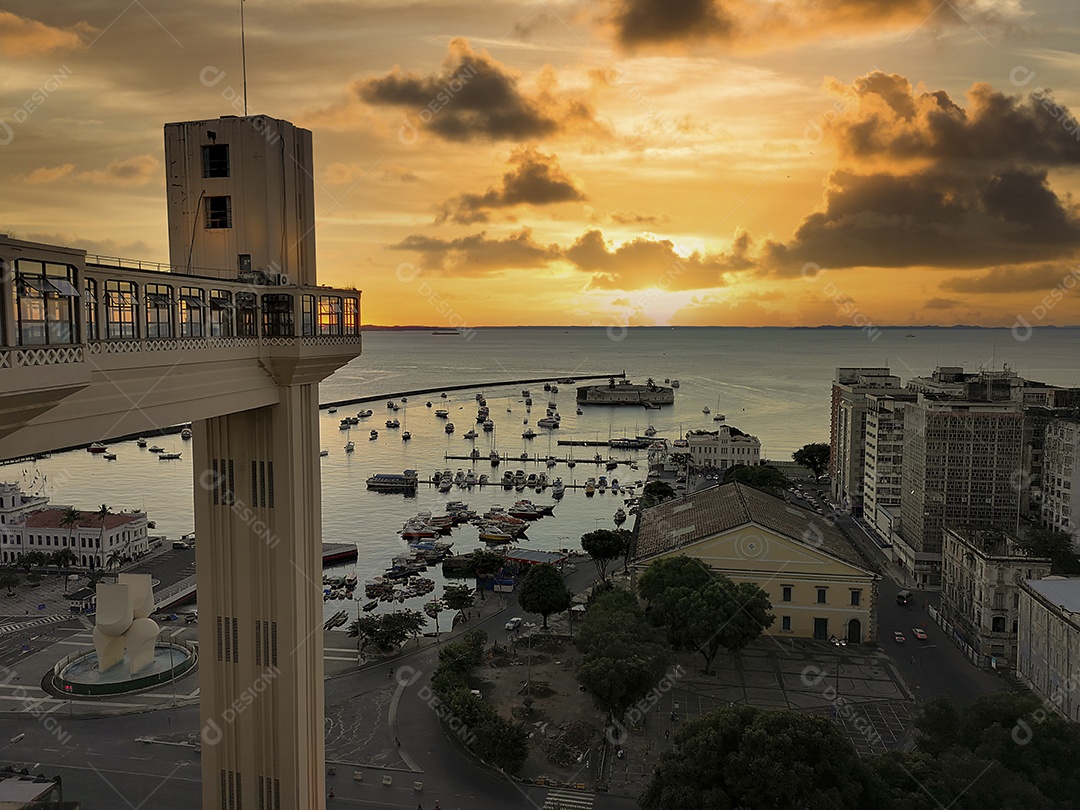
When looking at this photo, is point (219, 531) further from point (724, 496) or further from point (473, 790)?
point (724, 496)

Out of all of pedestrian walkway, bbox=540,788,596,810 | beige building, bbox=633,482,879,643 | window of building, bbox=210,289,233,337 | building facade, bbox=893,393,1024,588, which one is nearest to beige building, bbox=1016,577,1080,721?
beige building, bbox=633,482,879,643

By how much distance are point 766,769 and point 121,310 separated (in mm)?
15735

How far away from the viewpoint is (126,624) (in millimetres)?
33031

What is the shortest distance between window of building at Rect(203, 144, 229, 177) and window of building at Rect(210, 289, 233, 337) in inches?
99.5

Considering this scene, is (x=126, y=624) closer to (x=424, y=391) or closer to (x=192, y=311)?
(x=192, y=311)

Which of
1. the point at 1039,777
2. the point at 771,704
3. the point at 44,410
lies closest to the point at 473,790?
the point at 771,704

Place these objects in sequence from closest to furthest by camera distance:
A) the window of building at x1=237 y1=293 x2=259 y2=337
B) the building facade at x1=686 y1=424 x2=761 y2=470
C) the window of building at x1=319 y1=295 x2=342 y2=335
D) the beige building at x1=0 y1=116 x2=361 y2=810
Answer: the window of building at x1=237 y1=293 x2=259 y2=337 → the beige building at x1=0 y1=116 x2=361 y2=810 → the window of building at x1=319 y1=295 x2=342 y2=335 → the building facade at x1=686 y1=424 x2=761 y2=470

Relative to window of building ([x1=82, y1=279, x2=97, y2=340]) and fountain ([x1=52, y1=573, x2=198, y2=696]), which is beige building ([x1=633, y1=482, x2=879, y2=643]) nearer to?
fountain ([x1=52, y1=573, x2=198, y2=696])

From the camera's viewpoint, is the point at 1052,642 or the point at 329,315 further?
the point at 1052,642

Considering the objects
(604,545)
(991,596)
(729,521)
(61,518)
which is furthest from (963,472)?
(61,518)

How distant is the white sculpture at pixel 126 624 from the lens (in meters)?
32.5

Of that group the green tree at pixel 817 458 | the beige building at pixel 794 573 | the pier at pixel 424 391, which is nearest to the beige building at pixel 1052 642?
the beige building at pixel 794 573

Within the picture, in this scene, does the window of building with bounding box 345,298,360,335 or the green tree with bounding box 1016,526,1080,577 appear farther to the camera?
the green tree with bounding box 1016,526,1080,577

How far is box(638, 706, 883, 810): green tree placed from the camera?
17.3 meters
